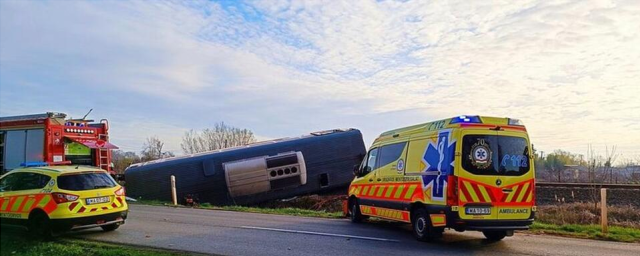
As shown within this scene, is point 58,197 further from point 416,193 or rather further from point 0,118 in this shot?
point 0,118

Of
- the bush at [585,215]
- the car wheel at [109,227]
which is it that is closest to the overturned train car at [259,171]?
the bush at [585,215]

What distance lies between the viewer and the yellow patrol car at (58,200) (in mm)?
10398

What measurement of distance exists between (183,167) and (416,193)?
45.6 feet

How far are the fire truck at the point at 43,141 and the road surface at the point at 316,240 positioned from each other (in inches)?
228

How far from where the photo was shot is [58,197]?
10383 millimetres

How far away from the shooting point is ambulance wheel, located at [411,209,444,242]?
10.3m

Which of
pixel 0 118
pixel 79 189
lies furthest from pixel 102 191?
pixel 0 118

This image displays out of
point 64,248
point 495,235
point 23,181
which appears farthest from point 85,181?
point 495,235

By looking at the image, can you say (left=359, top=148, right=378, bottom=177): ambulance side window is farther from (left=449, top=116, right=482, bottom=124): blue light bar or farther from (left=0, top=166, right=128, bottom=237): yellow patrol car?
(left=0, top=166, right=128, bottom=237): yellow patrol car

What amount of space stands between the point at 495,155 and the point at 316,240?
384 centimetres

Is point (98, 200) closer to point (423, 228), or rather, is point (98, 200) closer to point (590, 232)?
point (423, 228)

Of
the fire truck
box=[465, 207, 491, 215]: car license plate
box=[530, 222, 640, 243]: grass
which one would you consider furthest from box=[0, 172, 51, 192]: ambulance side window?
box=[530, 222, 640, 243]: grass

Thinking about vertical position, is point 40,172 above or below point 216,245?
above

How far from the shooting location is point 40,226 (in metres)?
10.6
